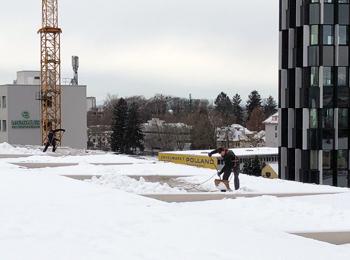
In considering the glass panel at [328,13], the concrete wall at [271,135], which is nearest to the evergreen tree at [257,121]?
the concrete wall at [271,135]

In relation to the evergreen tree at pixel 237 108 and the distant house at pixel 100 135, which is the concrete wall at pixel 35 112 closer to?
the distant house at pixel 100 135

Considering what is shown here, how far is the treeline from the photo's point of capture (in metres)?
98.4

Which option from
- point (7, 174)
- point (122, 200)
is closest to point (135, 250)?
point (122, 200)

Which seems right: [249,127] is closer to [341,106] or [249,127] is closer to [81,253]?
[341,106]

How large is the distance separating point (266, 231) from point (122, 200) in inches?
172

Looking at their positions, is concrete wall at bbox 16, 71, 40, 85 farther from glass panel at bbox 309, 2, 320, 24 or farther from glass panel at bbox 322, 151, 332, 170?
glass panel at bbox 322, 151, 332, 170

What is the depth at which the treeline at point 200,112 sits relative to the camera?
98.4 meters

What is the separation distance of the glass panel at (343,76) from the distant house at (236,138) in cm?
5333

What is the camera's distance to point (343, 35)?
131 feet

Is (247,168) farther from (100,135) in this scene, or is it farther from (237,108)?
(237,108)

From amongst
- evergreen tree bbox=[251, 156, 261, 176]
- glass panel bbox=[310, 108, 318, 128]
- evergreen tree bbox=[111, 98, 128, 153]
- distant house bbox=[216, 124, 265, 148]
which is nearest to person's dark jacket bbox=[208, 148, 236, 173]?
glass panel bbox=[310, 108, 318, 128]

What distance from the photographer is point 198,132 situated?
97625mm

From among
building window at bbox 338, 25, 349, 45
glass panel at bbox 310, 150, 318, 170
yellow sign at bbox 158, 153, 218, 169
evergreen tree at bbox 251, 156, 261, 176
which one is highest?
building window at bbox 338, 25, 349, 45

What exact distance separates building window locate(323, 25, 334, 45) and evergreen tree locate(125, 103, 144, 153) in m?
63.7
